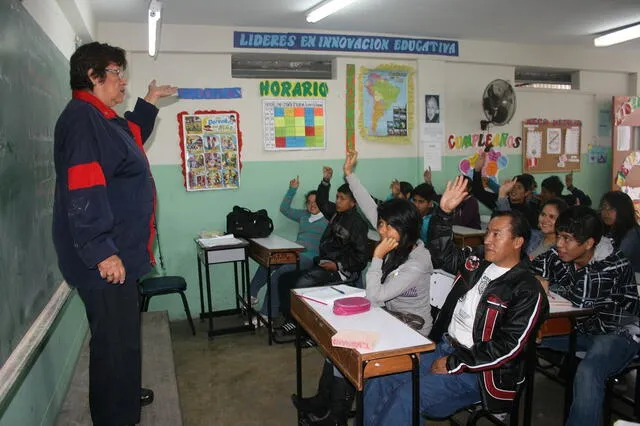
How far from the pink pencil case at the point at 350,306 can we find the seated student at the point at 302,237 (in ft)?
7.17

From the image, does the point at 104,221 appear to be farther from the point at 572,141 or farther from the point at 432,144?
the point at 572,141

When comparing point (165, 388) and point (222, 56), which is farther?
point (222, 56)

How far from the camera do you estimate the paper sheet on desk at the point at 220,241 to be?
4145mm

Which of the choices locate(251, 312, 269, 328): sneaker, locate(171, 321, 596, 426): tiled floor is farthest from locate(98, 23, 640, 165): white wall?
locate(171, 321, 596, 426): tiled floor

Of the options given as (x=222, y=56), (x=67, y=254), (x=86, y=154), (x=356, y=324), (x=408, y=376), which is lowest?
(x=408, y=376)

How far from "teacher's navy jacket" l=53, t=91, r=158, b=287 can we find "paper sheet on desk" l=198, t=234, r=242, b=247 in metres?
2.14

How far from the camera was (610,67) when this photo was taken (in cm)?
630

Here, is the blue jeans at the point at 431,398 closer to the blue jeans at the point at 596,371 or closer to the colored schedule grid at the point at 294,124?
the blue jeans at the point at 596,371

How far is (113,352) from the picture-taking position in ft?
6.02

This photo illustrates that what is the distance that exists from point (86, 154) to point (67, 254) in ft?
1.26

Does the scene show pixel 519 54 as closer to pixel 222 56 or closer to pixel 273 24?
pixel 273 24

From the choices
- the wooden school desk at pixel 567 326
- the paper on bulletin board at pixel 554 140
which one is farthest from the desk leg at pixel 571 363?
the paper on bulletin board at pixel 554 140

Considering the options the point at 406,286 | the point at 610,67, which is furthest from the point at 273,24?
the point at 610,67

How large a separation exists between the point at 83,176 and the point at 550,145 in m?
5.87
